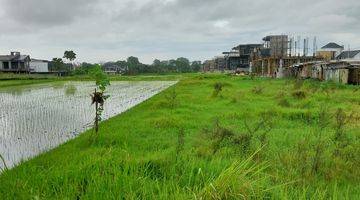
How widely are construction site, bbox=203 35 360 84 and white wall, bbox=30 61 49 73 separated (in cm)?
3988

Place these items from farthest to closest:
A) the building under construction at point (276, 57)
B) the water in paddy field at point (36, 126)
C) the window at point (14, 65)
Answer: the window at point (14, 65), the building under construction at point (276, 57), the water in paddy field at point (36, 126)

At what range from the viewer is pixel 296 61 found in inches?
2254

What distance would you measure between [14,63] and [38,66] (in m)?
8.64

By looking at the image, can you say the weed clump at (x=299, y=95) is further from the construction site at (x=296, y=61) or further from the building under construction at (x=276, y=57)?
the building under construction at (x=276, y=57)

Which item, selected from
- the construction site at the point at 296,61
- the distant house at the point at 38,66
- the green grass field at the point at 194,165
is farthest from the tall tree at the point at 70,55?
the green grass field at the point at 194,165

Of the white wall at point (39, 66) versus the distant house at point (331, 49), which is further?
the white wall at point (39, 66)

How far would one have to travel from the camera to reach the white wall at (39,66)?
82.1 meters

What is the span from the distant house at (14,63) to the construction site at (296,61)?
40.8 m

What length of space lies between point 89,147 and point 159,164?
284cm

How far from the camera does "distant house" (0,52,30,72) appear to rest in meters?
75.6

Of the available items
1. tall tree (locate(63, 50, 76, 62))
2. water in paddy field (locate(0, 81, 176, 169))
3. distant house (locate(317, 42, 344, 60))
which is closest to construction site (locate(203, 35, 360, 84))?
distant house (locate(317, 42, 344, 60))

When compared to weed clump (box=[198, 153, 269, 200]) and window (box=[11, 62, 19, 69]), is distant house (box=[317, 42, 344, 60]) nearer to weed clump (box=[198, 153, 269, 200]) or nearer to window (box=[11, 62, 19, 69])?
window (box=[11, 62, 19, 69])

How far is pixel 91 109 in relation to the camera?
19453 millimetres

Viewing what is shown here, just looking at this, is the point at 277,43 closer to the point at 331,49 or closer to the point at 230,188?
the point at 331,49
